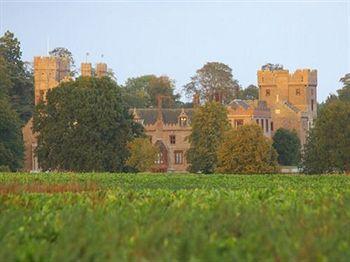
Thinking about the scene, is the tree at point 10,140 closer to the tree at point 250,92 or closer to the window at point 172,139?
the window at point 172,139

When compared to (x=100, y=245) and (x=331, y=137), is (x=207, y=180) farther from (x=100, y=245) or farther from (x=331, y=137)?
(x=100, y=245)

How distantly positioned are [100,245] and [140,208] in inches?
286

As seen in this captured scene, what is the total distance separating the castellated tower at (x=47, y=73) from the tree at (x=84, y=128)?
33205 millimetres

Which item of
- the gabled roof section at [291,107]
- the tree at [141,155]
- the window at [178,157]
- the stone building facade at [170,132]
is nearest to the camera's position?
the tree at [141,155]

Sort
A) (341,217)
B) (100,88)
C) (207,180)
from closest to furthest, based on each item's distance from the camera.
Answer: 1. (341,217)
2. (207,180)
3. (100,88)

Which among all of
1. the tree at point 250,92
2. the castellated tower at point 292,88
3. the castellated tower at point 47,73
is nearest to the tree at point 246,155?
the castellated tower at point 47,73

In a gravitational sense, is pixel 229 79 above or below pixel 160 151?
above

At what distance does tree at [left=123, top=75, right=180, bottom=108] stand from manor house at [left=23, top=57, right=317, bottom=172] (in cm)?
704

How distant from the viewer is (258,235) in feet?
47.3

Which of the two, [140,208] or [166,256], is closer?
[166,256]

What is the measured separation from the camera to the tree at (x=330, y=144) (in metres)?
88.4

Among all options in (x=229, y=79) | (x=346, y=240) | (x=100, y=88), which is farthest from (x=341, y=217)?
(x=229, y=79)

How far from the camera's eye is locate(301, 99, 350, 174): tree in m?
88.4

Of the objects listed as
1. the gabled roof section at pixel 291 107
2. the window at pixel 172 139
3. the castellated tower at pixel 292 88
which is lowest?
the window at pixel 172 139
